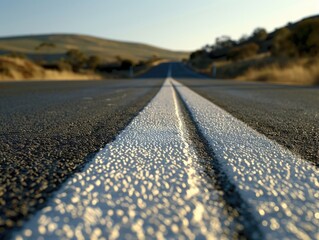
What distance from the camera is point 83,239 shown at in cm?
56

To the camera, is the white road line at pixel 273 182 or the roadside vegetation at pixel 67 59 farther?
the roadside vegetation at pixel 67 59

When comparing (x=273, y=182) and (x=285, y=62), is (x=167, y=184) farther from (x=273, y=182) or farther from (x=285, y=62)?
(x=285, y=62)

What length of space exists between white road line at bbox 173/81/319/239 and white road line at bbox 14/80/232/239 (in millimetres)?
99

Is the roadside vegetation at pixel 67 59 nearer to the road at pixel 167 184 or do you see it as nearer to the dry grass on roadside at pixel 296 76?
the dry grass on roadside at pixel 296 76

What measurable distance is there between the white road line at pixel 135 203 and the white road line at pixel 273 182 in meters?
0.10

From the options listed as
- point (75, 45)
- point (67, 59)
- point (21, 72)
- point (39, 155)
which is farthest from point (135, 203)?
point (75, 45)

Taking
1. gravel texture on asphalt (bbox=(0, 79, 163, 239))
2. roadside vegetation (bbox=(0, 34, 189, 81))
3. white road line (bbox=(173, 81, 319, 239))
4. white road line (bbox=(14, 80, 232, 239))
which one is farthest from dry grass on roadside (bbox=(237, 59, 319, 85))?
roadside vegetation (bbox=(0, 34, 189, 81))

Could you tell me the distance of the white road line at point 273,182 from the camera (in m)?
0.65

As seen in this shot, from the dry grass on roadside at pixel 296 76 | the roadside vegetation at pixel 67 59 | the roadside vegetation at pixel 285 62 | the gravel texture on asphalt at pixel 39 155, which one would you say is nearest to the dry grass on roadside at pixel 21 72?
the roadside vegetation at pixel 67 59

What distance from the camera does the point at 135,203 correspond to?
720 millimetres

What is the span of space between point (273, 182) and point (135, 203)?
1.41 ft

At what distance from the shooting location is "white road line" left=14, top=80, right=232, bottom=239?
23.3 inches

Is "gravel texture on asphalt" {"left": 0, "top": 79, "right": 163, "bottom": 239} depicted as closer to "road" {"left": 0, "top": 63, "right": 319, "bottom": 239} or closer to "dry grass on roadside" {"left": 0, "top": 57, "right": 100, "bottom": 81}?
"road" {"left": 0, "top": 63, "right": 319, "bottom": 239}

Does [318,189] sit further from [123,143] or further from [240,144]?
[123,143]
